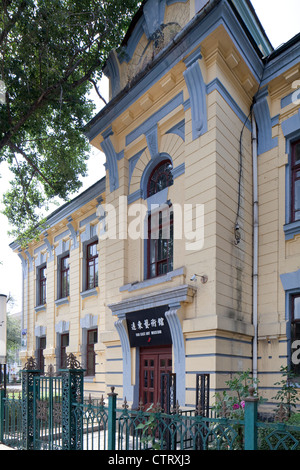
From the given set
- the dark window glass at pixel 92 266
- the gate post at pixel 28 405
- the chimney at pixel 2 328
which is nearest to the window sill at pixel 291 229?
the gate post at pixel 28 405

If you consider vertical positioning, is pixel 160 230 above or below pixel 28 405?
above

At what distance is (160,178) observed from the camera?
36.5ft

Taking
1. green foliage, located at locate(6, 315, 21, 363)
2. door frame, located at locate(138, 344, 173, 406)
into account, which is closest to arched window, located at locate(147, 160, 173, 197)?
door frame, located at locate(138, 344, 173, 406)

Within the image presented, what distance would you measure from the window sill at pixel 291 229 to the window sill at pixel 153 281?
241 cm

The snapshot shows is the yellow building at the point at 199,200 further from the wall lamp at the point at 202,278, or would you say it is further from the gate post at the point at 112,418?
the gate post at the point at 112,418

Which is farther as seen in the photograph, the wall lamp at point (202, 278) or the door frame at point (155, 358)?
the door frame at point (155, 358)

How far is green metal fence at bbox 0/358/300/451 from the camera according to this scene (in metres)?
4.33

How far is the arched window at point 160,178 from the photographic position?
35.6 feet

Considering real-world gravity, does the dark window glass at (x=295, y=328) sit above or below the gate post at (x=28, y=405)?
above

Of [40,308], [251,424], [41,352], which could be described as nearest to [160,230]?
[251,424]

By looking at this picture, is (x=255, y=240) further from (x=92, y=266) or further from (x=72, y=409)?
(x=92, y=266)

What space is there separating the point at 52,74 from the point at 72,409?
28.2ft

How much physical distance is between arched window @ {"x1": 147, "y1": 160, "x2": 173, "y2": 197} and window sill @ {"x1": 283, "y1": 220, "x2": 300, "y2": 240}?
10.3 ft

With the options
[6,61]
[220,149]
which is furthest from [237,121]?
[6,61]
